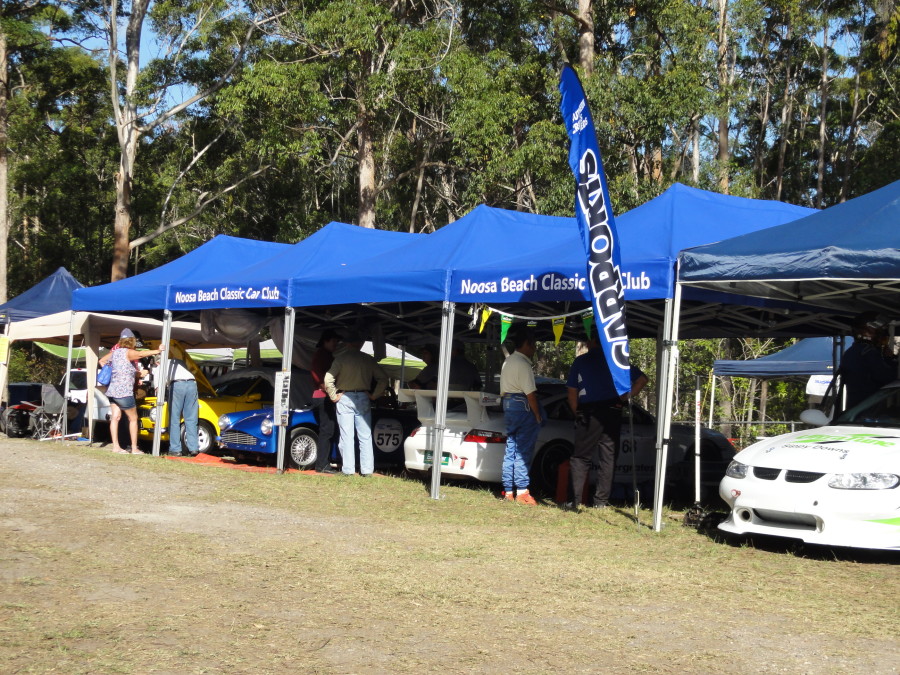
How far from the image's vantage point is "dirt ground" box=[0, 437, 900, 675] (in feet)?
16.3

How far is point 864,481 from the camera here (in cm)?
771

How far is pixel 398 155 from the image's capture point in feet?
115

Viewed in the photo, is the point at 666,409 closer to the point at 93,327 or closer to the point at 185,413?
the point at 185,413

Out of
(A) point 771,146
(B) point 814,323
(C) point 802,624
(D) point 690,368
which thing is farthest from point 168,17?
(C) point 802,624

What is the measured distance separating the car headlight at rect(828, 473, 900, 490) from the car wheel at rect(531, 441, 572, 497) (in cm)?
488

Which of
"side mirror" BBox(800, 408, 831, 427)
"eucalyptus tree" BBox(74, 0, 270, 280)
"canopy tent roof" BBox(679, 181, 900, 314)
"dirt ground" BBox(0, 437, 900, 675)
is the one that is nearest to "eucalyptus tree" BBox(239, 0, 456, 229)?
"eucalyptus tree" BBox(74, 0, 270, 280)

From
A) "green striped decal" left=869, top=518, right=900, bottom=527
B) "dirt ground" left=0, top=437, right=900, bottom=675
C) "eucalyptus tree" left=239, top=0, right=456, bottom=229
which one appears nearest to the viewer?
"dirt ground" left=0, top=437, right=900, bottom=675

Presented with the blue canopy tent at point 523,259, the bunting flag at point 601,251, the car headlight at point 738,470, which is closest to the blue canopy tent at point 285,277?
the blue canopy tent at point 523,259

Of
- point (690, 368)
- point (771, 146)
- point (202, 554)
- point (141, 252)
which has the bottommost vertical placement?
point (202, 554)

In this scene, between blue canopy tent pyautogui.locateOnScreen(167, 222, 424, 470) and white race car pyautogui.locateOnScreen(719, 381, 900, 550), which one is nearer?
white race car pyautogui.locateOnScreen(719, 381, 900, 550)

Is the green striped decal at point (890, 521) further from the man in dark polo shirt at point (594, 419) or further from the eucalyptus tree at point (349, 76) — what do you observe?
the eucalyptus tree at point (349, 76)

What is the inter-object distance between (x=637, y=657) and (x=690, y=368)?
21.6 meters

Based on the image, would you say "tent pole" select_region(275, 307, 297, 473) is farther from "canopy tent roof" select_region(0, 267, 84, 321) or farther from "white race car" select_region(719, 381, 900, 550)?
"canopy tent roof" select_region(0, 267, 84, 321)

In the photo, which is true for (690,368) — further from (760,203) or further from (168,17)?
(168,17)
